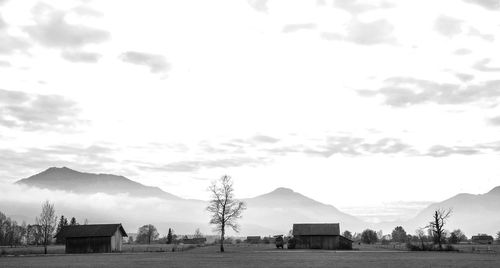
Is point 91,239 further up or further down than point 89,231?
further down

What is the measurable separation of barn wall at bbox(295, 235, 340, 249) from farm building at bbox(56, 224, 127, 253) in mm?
39126

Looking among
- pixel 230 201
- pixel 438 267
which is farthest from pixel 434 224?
pixel 438 267

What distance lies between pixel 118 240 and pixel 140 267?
6839cm

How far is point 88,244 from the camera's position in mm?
113438

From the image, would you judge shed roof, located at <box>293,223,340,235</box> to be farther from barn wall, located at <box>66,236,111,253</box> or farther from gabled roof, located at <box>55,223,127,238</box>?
barn wall, located at <box>66,236,111,253</box>

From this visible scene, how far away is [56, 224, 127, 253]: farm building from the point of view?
11269cm

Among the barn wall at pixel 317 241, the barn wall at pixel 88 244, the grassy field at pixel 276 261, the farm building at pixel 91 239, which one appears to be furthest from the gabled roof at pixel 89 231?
the grassy field at pixel 276 261

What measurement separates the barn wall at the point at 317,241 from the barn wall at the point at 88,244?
4024 cm

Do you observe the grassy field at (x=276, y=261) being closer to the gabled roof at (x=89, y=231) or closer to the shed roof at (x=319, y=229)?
the gabled roof at (x=89, y=231)

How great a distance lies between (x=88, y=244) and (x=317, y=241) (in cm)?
4830

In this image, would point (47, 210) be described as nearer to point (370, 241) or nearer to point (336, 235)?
point (336, 235)

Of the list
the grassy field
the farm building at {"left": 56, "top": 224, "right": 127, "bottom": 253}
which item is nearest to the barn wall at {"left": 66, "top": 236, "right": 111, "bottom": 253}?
the farm building at {"left": 56, "top": 224, "right": 127, "bottom": 253}

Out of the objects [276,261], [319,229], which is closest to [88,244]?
[319,229]

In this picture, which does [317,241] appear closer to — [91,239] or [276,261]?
[91,239]
